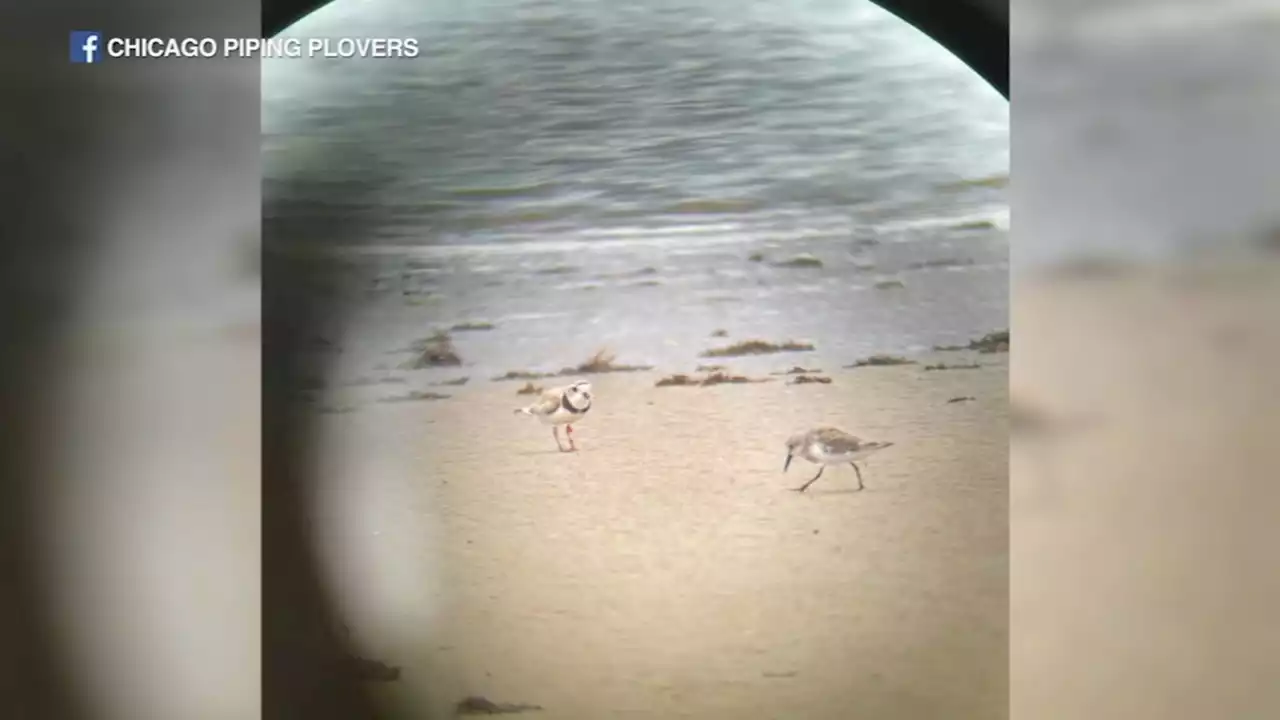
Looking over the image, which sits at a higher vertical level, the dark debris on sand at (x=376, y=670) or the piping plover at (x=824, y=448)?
the piping plover at (x=824, y=448)

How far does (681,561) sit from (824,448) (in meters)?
0.24

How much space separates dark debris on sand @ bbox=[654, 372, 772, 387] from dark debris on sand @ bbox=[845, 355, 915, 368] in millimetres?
133

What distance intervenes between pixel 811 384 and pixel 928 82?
0.44 m

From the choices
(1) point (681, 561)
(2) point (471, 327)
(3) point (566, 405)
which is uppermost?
(2) point (471, 327)

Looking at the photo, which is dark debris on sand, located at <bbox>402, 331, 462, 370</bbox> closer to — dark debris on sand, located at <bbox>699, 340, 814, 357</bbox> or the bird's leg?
dark debris on sand, located at <bbox>699, 340, 814, 357</bbox>

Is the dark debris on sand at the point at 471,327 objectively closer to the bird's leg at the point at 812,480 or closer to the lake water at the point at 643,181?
the lake water at the point at 643,181

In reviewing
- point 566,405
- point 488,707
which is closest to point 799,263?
point 566,405

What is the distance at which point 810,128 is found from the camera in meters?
1.14

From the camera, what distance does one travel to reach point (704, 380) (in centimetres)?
113

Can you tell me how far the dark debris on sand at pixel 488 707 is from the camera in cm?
113

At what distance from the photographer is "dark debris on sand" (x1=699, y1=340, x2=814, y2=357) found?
1.13m

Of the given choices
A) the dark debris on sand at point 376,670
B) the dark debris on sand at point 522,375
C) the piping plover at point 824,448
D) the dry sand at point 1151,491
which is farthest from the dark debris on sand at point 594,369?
the dry sand at point 1151,491

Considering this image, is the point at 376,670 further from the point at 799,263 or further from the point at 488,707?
the point at 799,263

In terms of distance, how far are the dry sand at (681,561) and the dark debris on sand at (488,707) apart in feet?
0.04
